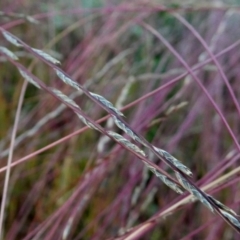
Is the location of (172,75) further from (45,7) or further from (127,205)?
(45,7)

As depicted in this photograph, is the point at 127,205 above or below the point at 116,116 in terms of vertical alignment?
below

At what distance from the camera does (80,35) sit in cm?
117

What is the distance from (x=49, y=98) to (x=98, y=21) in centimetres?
29

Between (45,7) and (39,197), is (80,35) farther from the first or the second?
(39,197)

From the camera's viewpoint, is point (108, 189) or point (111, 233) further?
point (108, 189)

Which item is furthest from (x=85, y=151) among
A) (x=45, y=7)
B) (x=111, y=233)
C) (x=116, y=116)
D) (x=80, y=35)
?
(x=116, y=116)

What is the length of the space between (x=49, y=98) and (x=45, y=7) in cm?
42

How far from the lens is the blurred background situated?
2.40 ft

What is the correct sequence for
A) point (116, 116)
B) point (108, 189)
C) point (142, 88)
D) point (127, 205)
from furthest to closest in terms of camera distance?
point (142, 88)
point (108, 189)
point (127, 205)
point (116, 116)

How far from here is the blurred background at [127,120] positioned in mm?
733

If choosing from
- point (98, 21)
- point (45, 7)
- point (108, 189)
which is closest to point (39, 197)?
point (108, 189)

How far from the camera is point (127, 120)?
2.99 ft

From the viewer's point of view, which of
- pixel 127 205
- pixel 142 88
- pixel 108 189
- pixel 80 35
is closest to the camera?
pixel 127 205

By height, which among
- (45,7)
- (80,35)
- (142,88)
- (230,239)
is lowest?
(230,239)
